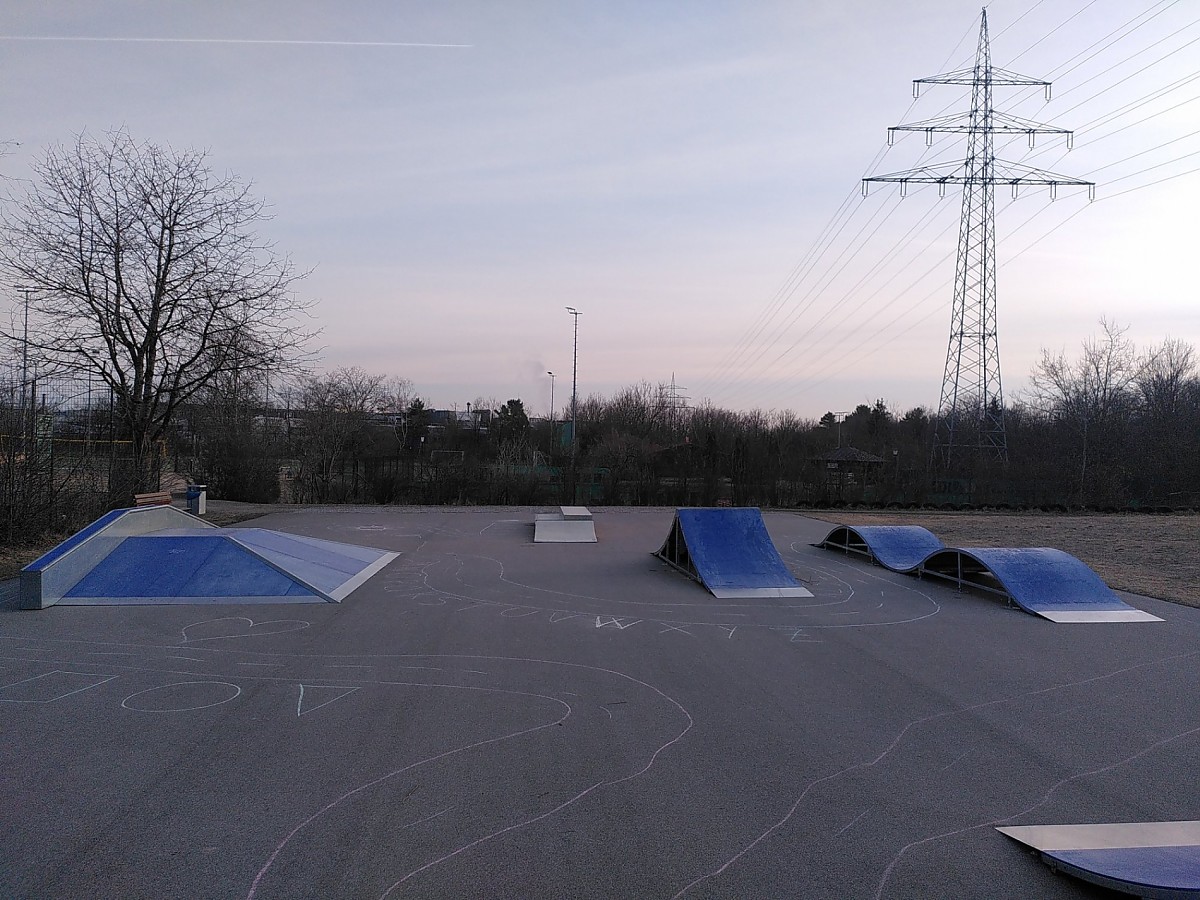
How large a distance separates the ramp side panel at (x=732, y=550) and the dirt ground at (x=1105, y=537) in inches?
235

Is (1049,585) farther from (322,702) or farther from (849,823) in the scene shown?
(322,702)

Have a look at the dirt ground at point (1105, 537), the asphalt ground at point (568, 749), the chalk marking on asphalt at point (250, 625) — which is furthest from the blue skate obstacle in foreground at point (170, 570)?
the dirt ground at point (1105, 537)

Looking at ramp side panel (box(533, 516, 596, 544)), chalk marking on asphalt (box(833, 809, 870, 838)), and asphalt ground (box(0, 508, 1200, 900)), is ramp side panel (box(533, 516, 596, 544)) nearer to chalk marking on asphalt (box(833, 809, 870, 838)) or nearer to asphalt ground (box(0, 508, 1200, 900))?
asphalt ground (box(0, 508, 1200, 900))

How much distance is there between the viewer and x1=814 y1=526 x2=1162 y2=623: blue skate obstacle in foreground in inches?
438

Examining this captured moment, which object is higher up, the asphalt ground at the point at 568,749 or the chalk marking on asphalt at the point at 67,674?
the asphalt ground at the point at 568,749

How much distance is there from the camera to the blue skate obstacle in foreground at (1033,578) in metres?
11.1

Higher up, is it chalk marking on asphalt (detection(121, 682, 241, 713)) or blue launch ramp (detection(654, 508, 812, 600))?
blue launch ramp (detection(654, 508, 812, 600))

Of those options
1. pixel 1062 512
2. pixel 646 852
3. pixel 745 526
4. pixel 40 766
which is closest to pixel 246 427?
pixel 745 526

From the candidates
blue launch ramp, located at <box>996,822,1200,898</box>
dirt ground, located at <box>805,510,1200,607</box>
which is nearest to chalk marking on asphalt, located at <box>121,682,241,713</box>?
blue launch ramp, located at <box>996,822,1200,898</box>

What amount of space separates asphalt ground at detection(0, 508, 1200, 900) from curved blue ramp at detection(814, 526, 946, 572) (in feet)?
15.2

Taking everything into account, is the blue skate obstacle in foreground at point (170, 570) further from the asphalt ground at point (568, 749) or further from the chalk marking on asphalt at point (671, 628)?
the chalk marking on asphalt at point (671, 628)

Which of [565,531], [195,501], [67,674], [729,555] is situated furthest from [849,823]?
[195,501]

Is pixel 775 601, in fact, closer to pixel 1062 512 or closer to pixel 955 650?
pixel 955 650

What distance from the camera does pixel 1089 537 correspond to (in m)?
21.2
